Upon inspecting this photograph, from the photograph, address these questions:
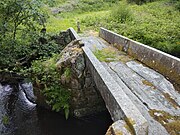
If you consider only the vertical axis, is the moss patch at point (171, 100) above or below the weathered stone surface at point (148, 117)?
below

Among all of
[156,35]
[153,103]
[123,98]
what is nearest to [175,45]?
[156,35]

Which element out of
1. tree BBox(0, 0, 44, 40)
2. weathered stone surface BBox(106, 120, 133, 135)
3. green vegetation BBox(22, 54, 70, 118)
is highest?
tree BBox(0, 0, 44, 40)

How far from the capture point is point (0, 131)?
26.3 feet

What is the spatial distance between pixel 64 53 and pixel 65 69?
0.92 metres

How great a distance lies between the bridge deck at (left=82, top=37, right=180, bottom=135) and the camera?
3.81 meters

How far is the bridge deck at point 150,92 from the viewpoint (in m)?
3.81

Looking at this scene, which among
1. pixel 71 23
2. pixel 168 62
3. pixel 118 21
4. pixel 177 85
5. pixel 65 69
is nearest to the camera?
pixel 177 85

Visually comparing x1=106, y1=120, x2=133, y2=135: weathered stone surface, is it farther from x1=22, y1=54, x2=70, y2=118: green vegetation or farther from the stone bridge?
x1=22, y1=54, x2=70, y2=118: green vegetation

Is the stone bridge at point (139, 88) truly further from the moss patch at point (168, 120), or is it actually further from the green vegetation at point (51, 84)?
the green vegetation at point (51, 84)

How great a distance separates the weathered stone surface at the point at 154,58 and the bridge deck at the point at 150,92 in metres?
0.15

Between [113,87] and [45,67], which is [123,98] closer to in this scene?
[113,87]

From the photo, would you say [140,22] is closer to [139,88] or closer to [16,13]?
[16,13]

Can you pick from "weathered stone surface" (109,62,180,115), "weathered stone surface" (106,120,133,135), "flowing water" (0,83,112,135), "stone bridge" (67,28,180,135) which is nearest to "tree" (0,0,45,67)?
"flowing water" (0,83,112,135)

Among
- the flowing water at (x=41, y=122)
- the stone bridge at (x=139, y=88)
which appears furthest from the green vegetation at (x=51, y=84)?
the stone bridge at (x=139, y=88)
